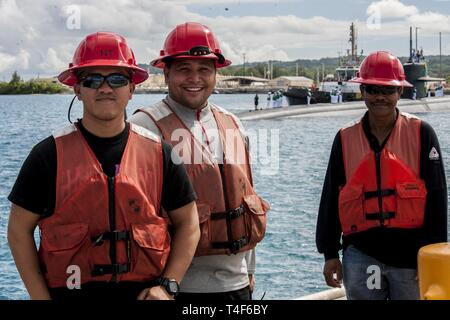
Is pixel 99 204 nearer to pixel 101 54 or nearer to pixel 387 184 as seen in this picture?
pixel 101 54

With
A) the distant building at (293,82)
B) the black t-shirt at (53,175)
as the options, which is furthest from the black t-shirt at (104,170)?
the distant building at (293,82)

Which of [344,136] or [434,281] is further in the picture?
[344,136]

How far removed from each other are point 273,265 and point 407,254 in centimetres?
753

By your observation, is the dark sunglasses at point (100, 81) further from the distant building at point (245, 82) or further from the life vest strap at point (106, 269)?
the distant building at point (245, 82)

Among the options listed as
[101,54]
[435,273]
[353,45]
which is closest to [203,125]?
[101,54]

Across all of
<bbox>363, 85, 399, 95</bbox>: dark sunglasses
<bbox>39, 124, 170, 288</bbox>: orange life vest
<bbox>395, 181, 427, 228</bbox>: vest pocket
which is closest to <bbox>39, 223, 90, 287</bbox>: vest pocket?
<bbox>39, 124, 170, 288</bbox>: orange life vest

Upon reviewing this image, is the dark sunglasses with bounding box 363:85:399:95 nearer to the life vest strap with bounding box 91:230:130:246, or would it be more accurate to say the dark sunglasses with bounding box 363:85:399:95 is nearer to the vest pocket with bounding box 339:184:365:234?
the vest pocket with bounding box 339:184:365:234

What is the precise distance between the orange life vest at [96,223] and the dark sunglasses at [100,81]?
19cm

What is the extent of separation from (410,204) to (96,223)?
162 cm

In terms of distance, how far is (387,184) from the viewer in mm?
3461

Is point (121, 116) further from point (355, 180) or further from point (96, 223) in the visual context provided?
point (355, 180)

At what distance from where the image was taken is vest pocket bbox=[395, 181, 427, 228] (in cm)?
340

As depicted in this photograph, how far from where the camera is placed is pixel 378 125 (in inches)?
141

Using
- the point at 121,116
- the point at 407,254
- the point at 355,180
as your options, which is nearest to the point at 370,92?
the point at 355,180
